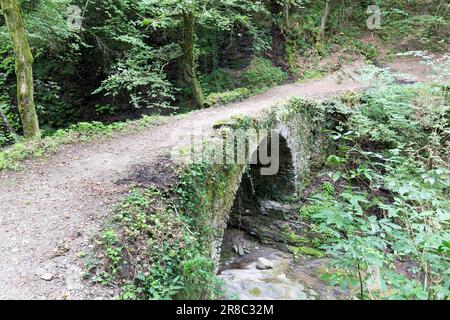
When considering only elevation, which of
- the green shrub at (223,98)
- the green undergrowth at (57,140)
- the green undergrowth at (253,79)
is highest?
the green undergrowth at (253,79)

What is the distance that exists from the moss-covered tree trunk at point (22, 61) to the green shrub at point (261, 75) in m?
7.47

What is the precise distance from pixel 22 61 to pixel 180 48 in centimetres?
492

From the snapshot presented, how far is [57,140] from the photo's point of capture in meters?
6.59

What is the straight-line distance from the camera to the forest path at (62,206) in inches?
131

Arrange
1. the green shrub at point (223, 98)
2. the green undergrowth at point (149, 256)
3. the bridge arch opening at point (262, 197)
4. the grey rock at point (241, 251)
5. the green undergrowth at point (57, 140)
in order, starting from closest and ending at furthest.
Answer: the green undergrowth at point (149, 256) → the green undergrowth at point (57, 140) → the grey rock at point (241, 251) → the bridge arch opening at point (262, 197) → the green shrub at point (223, 98)

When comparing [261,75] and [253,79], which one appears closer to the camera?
[253,79]

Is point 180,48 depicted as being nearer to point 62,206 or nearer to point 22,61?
point 22,61

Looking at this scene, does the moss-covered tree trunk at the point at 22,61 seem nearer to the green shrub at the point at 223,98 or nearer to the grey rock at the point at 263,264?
the green shrub at the point at 223,98

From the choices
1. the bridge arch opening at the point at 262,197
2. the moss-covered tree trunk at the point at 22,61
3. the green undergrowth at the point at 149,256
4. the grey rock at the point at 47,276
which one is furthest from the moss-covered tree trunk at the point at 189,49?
the grey rock at the point at 47,276

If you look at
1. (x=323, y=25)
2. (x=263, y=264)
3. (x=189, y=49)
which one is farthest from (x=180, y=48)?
(x=323, y=25)

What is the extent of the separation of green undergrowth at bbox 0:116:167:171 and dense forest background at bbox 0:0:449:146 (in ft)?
5.70

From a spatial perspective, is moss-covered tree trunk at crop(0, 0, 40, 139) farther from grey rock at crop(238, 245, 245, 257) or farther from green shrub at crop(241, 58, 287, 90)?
green shrub at crop(241, 58, 287, 90)
